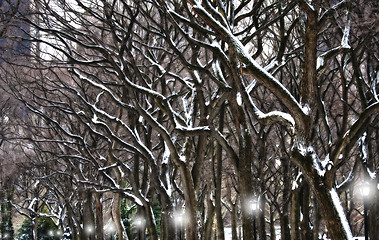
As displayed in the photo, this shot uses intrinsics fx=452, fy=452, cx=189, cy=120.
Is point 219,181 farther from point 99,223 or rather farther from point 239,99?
point 99,223

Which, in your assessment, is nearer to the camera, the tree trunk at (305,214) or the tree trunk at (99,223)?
the tree trunk at (305,214)

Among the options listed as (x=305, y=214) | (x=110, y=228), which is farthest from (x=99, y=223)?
(x=110, y=228)

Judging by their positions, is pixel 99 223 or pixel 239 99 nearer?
pixel 239 99

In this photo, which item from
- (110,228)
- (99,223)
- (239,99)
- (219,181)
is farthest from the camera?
(110,228)

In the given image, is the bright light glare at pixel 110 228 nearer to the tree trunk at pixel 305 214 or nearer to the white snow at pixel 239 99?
the tree trunk at pixel 305 214

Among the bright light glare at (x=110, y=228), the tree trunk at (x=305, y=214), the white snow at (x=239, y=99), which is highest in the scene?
the white snow at (x=239, y=99)

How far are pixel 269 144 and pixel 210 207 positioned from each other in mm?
5026

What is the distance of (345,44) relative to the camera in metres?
8.63

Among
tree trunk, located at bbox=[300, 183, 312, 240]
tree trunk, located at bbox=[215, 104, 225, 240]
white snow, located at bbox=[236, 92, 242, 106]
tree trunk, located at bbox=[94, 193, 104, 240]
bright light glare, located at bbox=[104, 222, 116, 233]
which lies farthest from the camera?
bright light glare, located at bbox=[104, 222, 116, 233]

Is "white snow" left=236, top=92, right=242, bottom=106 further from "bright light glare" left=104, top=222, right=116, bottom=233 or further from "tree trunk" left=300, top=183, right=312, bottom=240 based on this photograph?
"bright light glare" left=104, top=222, right=116, bottom=233

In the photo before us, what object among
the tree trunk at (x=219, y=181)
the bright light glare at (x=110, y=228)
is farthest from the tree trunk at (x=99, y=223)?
the bright light glare at (x=110, y=228)

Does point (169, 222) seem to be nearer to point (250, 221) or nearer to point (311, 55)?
point (250, 221)

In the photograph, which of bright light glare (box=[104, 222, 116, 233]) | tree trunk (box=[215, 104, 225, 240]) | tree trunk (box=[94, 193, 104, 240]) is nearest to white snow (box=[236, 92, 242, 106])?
tree trunk (box=[215, 104, 225, 240])

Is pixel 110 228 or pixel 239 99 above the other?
pixel 239 99
